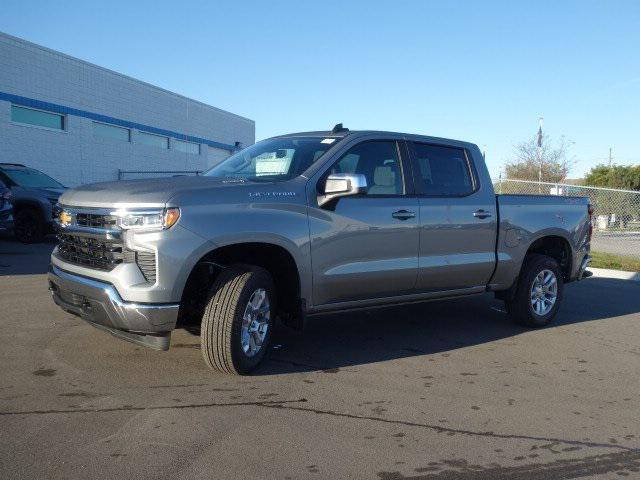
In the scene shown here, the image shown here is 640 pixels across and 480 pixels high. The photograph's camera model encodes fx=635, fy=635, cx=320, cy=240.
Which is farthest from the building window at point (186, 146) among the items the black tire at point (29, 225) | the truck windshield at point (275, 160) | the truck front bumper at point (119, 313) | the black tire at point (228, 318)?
the black tire at point (228, 318)

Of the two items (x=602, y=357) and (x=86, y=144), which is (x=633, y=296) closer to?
(x=602, y=357)

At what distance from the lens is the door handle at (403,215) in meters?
5.73

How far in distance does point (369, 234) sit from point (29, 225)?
33.9 feet

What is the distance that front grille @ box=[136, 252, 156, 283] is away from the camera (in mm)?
4395

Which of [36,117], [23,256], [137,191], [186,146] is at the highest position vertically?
[36,117]

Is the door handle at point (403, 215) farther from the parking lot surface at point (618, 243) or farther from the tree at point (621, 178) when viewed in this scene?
the tree at point (621, 178)

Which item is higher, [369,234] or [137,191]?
[137,191]

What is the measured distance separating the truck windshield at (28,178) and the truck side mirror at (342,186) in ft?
34.8

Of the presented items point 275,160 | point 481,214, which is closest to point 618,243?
point 481,214

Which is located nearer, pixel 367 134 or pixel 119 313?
pixel 119 313

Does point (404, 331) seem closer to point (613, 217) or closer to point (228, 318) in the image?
point (228, 318)

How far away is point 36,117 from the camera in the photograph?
20.3 m

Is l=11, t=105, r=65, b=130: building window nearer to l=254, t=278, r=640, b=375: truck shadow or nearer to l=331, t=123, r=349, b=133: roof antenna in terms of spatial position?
l=254, t=278, r=640, b=375: truck shadow

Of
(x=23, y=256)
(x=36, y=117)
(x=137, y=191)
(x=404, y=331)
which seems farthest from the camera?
(x=36, y=117)
